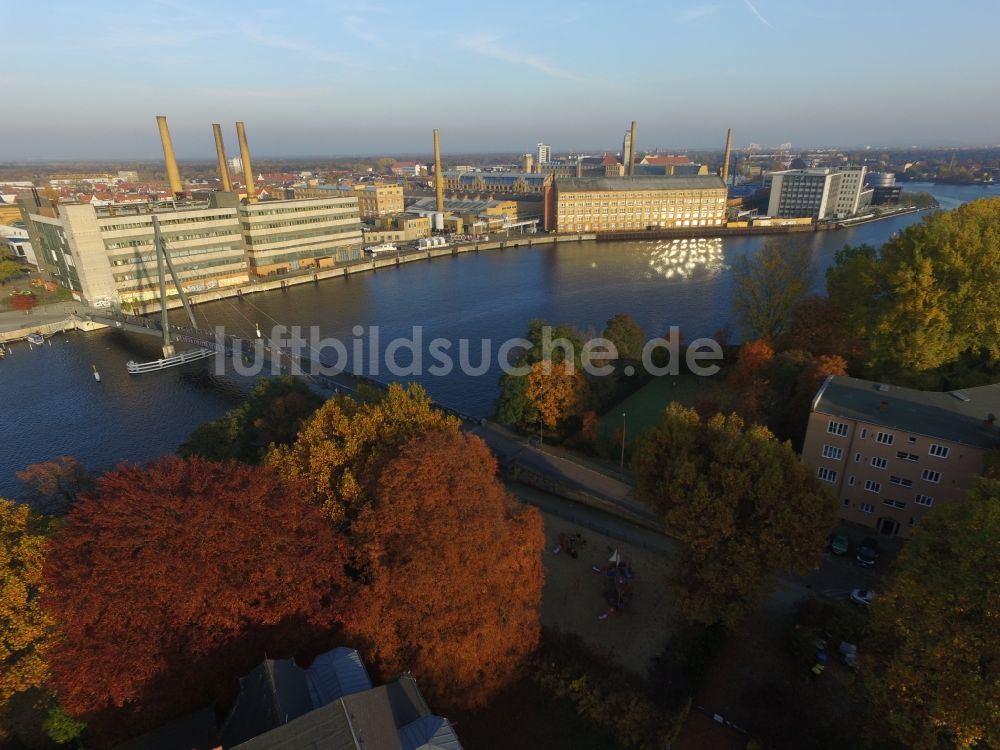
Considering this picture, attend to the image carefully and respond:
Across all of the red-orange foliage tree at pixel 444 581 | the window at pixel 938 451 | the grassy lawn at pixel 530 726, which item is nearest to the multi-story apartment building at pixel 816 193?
the window at pixel 938 451

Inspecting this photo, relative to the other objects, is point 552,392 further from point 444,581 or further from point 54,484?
point 54,484

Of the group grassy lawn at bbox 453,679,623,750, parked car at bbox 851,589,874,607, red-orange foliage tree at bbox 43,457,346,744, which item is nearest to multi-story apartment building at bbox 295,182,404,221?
red-orange foliage tree at bbox 43,457,346,744

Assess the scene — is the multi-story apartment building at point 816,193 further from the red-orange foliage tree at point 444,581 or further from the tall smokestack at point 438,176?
the red-orange foliage tree at point 444,581

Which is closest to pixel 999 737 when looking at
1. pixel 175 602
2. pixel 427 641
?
pixel 427 641

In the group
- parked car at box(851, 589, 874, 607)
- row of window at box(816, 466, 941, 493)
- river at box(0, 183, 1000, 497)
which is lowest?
river at box(0, 183, 1000, 497)

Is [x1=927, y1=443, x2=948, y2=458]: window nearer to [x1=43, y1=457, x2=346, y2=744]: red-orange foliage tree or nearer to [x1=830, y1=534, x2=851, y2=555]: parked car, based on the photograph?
[x1=830, y1=534, x2=851, y2=555]: parked car

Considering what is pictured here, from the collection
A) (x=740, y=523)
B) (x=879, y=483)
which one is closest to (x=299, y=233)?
(x=740, y=523)

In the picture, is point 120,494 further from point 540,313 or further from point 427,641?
point 540,313
